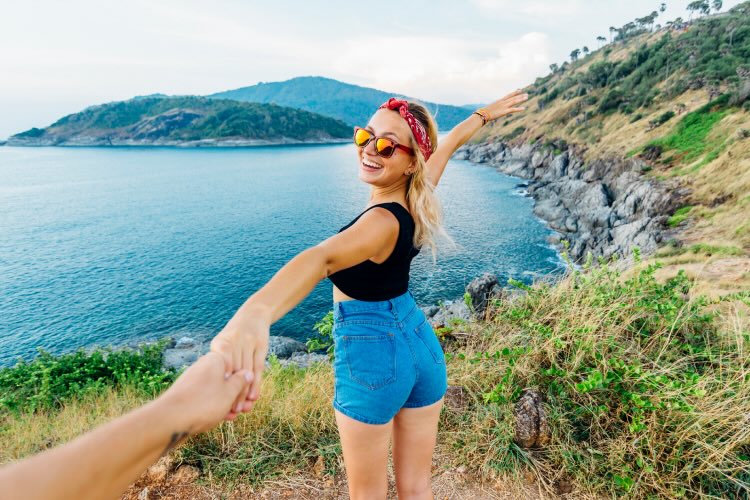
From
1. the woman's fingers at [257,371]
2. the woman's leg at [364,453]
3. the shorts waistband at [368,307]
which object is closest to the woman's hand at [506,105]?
the shorts waistband at [368,307]

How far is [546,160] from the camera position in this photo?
56250 millimetres

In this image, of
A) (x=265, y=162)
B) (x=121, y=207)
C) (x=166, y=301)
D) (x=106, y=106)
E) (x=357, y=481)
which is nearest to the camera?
(x=357, y=481)

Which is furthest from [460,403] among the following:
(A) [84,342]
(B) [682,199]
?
(B) [682,199]

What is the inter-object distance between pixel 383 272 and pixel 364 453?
1042mm

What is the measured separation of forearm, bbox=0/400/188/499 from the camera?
2.42 ft

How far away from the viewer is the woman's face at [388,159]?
2334mm

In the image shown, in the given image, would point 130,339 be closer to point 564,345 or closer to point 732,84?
point 564,345

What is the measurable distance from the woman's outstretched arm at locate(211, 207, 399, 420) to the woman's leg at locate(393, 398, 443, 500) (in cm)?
114

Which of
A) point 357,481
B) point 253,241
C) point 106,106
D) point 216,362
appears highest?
point 106,106

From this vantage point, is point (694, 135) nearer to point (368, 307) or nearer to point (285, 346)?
point (285, 346)

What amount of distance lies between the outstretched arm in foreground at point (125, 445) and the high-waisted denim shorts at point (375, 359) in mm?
998

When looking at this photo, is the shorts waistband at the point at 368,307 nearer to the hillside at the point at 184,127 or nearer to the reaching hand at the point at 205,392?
the reaching hand at the point at 205,392

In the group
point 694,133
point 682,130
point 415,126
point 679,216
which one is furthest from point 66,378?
point 682,130

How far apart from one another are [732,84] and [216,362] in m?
51.2
